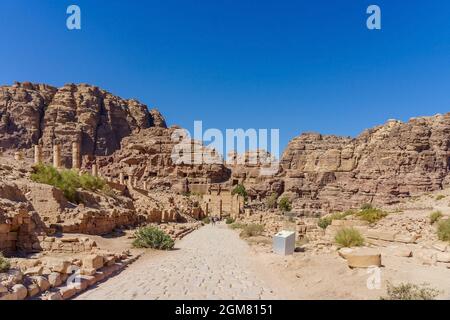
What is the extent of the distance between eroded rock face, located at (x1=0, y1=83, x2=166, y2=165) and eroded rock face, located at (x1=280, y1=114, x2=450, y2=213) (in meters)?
51.0

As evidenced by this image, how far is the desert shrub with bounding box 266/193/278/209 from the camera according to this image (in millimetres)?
65688

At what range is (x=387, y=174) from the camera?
65.9 metres

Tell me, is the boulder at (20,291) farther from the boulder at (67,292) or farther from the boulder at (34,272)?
the boulder at (34,272)

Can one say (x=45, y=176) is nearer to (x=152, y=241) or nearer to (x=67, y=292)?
(x=152, y=241)

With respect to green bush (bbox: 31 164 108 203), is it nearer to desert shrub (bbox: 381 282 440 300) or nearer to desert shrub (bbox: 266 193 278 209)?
desert shrub (bbox: 381 282 440 300)

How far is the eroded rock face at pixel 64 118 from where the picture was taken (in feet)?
278

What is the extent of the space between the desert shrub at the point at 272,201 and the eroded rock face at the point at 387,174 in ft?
12.2

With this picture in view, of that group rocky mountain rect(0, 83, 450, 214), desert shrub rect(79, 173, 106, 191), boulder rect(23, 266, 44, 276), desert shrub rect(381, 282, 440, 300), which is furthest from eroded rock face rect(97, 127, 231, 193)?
desert shrub rect(381, 282, 440, 300)

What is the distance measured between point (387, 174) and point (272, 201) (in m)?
22.3

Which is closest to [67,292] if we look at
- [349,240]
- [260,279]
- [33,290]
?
[33,290]

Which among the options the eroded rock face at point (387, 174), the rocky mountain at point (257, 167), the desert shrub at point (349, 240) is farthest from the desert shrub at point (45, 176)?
the eroded rock face at point (387, 174)

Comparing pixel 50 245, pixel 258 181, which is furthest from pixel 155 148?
pixel 50 245

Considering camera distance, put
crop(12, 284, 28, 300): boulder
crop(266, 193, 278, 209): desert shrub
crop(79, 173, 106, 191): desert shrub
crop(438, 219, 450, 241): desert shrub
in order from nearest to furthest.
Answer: crop(12, 284, 28, 300): boulder
crop(438, 219, 450, 241): desert shrub
crop(79, 173, 106, 191): desert shrub
crop(266, 193, 278, 209): desert shrub
